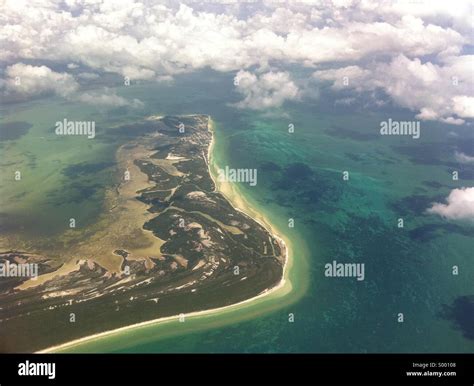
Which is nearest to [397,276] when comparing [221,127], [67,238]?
[67,238]

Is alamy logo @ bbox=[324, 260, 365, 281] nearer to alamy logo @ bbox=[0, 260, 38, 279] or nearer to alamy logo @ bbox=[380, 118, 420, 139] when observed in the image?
alamy logo @ bbox=[0, 260, 38, 279]

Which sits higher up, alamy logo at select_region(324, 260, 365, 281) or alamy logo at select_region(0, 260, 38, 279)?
alamy logo at select_region(0, 260, 38, 279)

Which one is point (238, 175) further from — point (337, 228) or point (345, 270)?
point (345, 270)

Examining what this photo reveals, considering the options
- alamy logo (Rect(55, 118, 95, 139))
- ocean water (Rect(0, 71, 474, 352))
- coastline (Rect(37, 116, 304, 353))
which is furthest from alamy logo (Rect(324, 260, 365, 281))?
alamy logo (Rect(55, 118, 95, 139))

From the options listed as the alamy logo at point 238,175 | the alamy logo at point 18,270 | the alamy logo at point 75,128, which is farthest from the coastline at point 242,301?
the alamy logo at point 75,128

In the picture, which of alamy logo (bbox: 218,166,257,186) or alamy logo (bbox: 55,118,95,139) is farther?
Result: alamy logo (bbox: 55,118,95,139)
